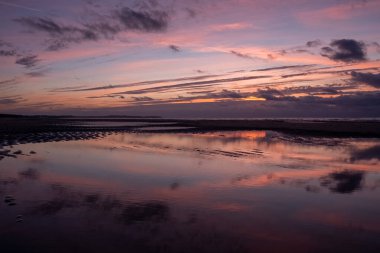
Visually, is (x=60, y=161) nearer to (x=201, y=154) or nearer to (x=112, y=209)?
(x=201, y=154)

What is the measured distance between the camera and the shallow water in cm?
735

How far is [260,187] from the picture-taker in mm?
13203

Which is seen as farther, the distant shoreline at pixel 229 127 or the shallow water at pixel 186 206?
the distant shoreline at pixel 229 127

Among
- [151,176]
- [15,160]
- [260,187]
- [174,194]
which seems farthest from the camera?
[15,160]

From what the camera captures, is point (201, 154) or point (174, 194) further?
point (201, 154)

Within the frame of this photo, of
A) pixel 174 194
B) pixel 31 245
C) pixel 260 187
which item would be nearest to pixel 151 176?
pixel 174 194

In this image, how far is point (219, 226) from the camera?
8.44 m

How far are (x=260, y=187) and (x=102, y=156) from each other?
10.7m

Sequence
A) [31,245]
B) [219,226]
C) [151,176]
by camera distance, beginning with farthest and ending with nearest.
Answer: [151,176]
[219,226]
[31,245]

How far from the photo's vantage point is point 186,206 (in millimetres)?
10195

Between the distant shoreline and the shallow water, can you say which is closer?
the shallow water

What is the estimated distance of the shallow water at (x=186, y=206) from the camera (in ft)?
24.1

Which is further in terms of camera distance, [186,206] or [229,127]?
[229,127]

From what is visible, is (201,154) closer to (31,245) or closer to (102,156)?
(102,156)
